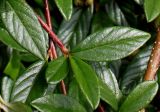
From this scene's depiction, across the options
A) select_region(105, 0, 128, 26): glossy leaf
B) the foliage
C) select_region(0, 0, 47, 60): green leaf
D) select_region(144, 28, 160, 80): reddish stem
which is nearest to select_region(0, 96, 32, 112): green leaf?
the foliage

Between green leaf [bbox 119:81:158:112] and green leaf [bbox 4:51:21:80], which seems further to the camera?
green leaf [bbox 4:51:21:80]

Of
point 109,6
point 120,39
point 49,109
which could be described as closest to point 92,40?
point 120,39

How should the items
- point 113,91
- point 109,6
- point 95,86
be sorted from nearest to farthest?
point 95,86 < point 113,91 < point 109,6

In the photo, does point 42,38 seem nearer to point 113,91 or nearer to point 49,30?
point 49,30

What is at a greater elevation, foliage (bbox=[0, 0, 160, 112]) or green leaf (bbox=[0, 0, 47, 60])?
green leaf (bbox=[0, 0, 47, 60])

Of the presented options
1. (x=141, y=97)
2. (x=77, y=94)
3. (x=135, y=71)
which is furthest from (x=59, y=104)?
(x=135, y=71)

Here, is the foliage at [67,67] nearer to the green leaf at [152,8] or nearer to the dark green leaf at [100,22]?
the green leaf at [152,8]

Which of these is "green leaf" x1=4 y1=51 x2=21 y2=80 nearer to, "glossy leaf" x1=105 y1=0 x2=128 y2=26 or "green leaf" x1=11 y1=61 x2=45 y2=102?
"green leaf" x1=11 y1=61 x2=45 y2=102
